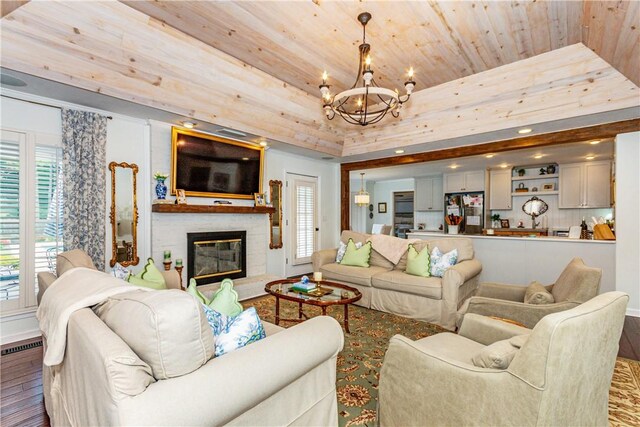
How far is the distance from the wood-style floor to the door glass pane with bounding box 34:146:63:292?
835 mm

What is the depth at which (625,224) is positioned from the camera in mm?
3854

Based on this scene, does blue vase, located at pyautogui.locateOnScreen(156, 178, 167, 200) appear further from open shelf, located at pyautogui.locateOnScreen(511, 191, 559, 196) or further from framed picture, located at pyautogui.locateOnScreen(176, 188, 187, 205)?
open shelf, located at pyautogui.locateOnScreen(511, 191, 559, 196)

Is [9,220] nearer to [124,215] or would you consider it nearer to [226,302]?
[124,215]

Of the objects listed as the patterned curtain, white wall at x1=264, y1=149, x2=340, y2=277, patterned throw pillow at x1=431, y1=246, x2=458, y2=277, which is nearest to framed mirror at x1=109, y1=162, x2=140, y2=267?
the patterned curtain

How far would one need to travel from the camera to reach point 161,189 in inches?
152

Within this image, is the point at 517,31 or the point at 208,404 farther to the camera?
the point at 517,31

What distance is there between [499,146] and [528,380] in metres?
4.14

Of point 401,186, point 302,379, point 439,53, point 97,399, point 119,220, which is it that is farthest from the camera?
point 401,186

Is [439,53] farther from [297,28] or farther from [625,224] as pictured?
[625,224]

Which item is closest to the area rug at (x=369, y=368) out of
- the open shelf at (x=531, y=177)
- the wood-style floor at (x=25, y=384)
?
the wood-style floor at (x=25, y=384)

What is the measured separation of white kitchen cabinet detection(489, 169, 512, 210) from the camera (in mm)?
7133

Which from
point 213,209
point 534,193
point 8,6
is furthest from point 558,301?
point 534,193

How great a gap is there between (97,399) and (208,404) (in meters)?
0.36

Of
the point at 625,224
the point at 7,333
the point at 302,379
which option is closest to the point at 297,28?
the point at 302,379
